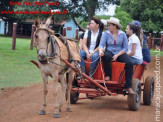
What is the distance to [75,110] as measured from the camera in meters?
9.67

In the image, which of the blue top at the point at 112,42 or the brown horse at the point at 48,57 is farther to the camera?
the blue top at the point at 112,42

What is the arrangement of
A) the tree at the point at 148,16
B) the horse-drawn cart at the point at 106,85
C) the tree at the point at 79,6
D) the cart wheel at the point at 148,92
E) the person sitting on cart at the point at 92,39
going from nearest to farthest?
the horse-drawn cart at the point at 106,85 → the person sitting on cart at the point at 92,39 → the cart wheel at the point at 148,92 → the tree at the point at 79,6 → the tree at the point at 148,16

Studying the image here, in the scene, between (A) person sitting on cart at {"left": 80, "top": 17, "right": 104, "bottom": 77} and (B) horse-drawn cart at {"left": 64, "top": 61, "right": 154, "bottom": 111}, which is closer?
(B) horse-drawn cart at {"left": 64, "top": 61, "right": 154, "bottom": 111}

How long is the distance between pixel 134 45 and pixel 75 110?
2228mm

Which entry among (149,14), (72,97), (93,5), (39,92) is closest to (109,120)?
(72,97)

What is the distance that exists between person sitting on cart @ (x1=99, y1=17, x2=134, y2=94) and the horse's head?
1.68 m

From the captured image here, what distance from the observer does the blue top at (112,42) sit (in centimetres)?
975

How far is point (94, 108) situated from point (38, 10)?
38.8 metres

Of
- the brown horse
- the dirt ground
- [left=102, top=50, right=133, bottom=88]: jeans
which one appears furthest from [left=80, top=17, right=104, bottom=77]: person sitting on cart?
the dirt ground

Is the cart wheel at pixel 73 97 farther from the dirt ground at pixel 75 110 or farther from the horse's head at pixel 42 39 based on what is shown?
the horse's head at pixel 42 39

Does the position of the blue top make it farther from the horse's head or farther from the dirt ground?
the horse's head

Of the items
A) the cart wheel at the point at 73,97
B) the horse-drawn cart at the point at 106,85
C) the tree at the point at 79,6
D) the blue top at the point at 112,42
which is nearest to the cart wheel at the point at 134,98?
the horse-drawn cart at the point at 106,85

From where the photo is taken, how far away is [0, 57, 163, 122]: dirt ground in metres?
8.51

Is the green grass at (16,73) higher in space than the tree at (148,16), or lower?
lower
